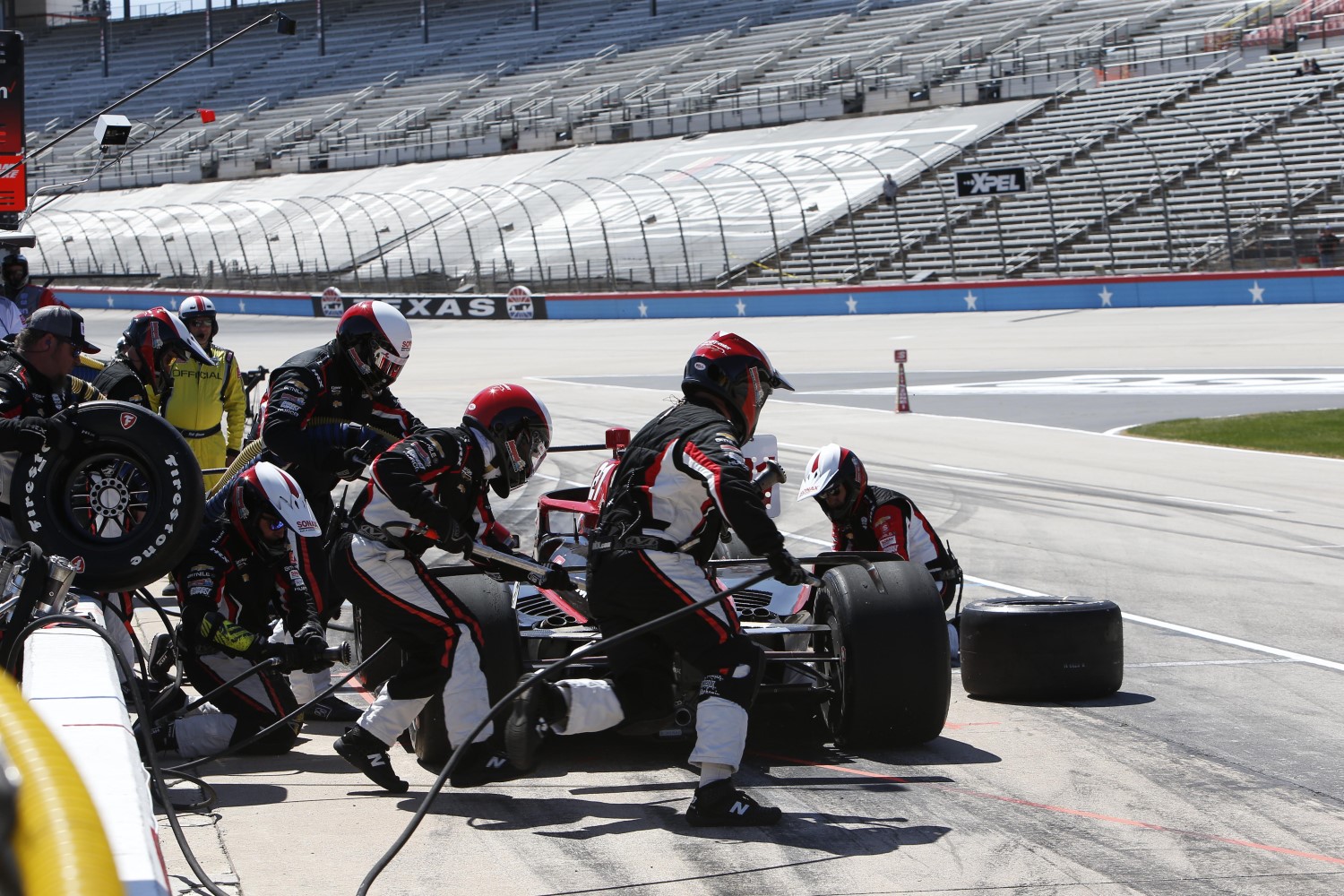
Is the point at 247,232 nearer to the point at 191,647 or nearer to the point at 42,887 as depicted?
the point at 191,647

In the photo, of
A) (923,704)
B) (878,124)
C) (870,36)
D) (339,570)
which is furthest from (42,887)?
(870,36)

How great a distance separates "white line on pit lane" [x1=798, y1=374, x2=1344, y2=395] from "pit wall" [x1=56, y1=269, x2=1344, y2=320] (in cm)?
987

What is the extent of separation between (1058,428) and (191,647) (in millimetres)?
13867

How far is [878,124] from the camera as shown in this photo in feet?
164

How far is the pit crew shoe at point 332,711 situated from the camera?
7.14m

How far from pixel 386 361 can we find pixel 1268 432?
13.1 metres

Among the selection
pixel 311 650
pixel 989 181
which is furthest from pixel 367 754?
pixel 989 181

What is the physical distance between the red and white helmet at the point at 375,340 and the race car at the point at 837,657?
1.43m

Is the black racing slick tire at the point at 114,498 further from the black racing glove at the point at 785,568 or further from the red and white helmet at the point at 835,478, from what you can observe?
the red and white helmet at the point at 835,478

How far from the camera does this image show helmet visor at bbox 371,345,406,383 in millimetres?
7473

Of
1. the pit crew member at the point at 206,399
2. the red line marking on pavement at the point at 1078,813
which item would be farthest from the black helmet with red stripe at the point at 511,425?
the pit crew member at the point at 206,399

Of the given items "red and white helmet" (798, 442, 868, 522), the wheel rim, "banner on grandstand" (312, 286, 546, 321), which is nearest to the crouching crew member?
"red and white helmet" (798, 442, 868, 522)

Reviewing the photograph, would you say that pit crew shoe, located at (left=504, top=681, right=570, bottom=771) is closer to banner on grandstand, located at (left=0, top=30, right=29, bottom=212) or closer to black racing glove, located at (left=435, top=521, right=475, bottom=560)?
black racing glove, located at (left=435, top=521, right=475, bottom=560)

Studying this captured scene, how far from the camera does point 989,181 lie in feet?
125
